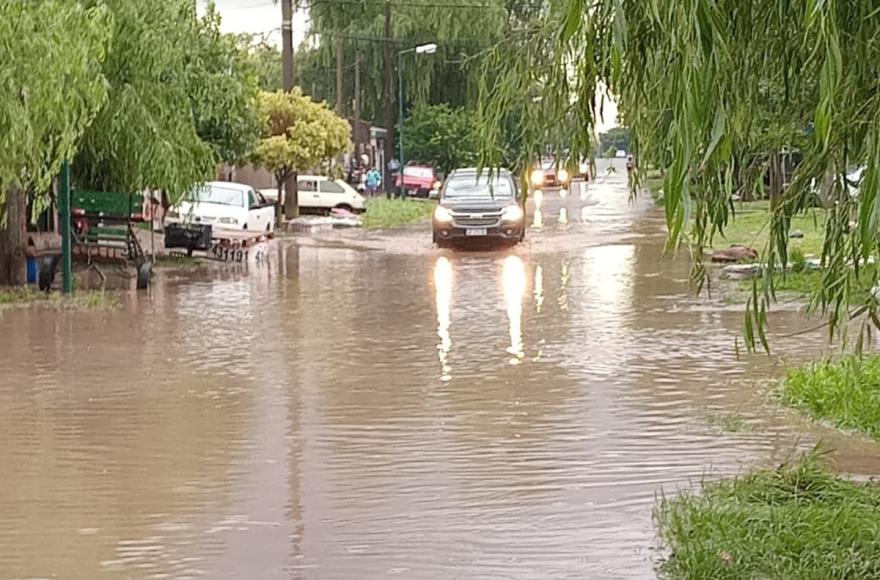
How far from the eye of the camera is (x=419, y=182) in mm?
59781

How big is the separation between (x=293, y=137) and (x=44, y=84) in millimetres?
23755

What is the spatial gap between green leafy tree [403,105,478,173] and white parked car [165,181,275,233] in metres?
28.2

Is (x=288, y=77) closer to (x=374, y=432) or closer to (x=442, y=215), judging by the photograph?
(x=442, y=215)

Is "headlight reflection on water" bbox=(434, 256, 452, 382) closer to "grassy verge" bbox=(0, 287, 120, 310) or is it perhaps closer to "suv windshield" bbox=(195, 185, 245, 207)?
"grassy verge" bbox=(0, 287, 120, 310)

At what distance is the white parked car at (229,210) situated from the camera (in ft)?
91.4

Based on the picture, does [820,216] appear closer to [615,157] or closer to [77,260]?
[615,157]

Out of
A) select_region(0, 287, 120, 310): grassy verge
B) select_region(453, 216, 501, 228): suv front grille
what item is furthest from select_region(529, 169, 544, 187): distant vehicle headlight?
select_region(453, 216, 501, 228): suv front grille

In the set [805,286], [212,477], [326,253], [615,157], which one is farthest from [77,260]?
[615,157]

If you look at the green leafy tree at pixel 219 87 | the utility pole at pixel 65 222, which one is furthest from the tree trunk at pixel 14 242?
the green leafy tree at pixel 219 87

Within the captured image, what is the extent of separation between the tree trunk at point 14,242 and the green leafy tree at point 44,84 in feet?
5.99

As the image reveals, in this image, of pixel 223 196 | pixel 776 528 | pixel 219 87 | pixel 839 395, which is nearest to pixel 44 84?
pixel 219 87

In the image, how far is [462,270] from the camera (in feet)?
80.1

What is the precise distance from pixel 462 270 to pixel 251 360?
11.0 metres

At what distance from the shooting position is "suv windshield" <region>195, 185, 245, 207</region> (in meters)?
29.2
